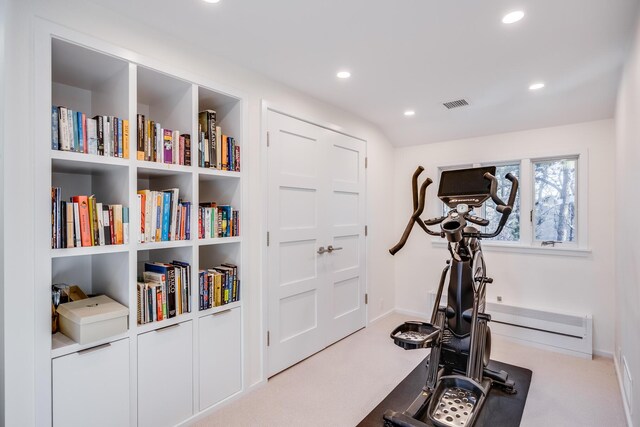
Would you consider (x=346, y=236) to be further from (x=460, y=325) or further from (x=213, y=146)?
(x=213, y=146)

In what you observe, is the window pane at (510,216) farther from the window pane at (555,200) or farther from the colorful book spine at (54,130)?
the colorful book spine at (54,130)

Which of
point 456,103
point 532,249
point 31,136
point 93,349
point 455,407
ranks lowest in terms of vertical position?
point 455,407

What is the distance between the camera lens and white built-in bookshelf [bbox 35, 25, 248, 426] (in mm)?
1468

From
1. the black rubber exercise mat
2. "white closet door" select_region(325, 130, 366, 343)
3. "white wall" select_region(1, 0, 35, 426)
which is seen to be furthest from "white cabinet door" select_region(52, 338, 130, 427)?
"white closet door" select_region(325, 130, 366, 343)

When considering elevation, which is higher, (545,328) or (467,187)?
(467,187)

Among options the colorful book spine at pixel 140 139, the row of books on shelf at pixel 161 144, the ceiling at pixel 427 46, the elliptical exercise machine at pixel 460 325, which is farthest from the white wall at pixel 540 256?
the colorful book spine at pixel 140 139

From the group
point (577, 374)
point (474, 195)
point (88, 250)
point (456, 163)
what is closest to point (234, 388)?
point (88, 250)

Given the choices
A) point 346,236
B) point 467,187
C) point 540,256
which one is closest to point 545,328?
point 540,256

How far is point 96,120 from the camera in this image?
64.7 inches

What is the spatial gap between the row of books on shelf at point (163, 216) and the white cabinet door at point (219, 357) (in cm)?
59

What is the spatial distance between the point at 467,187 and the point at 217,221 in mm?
1817

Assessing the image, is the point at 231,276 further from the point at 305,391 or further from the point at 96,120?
the point at 96,120

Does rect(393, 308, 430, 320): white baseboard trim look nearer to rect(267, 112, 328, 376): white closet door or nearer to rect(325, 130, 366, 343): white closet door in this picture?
rect(325, 130, 366, 343): white closet door

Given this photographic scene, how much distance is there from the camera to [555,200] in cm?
332
